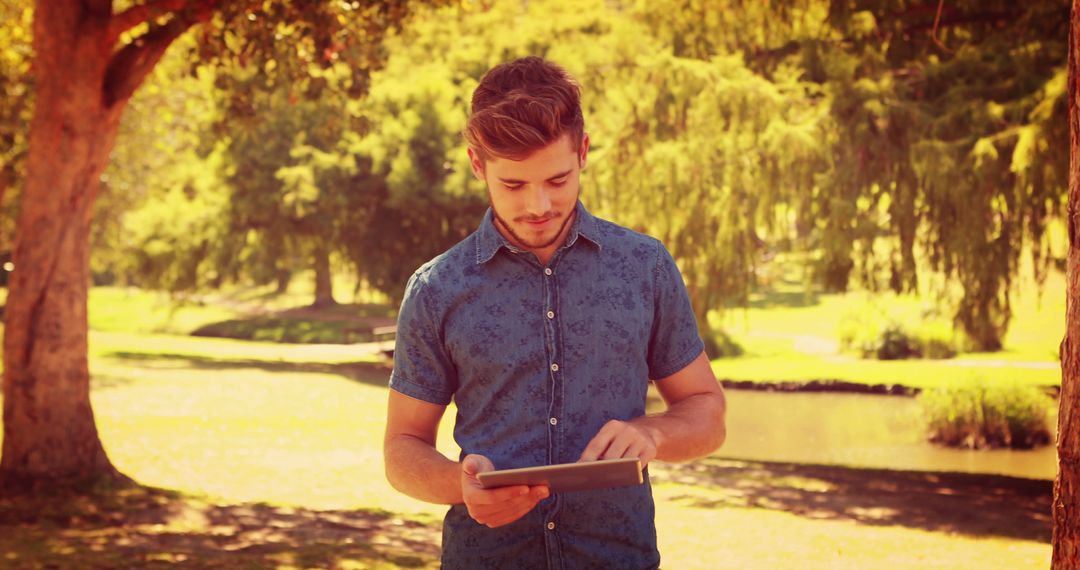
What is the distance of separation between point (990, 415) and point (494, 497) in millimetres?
16992

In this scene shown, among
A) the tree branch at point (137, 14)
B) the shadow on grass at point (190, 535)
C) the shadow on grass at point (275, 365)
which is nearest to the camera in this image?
the shadow on grass at point (190, 535)

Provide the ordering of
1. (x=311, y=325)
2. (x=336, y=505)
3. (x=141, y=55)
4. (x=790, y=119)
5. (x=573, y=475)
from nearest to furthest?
(x=573, y=475), (x=141, y=55), (x=336, y=505), (x=790, y=119), (x=311, y=325)

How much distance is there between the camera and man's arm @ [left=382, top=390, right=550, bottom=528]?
231 centimetres

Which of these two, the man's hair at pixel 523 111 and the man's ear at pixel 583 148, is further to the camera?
the man's ear at pixel 583 148

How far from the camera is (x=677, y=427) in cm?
261

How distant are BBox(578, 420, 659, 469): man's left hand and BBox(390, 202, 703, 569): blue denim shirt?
184 mm

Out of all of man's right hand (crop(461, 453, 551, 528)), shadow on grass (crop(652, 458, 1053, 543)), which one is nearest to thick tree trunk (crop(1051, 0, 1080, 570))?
man's right hand (crop(461, 453, 551, 528))

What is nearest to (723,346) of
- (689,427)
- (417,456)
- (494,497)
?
(689,427)

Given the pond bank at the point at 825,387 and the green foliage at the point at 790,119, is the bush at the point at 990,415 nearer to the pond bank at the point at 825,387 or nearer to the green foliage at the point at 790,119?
the green foliage at the point at 790,119

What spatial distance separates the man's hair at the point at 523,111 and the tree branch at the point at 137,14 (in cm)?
814

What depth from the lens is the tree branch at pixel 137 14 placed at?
9891 mm

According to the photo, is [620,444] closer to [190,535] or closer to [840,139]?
[190,535]

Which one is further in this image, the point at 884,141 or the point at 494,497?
the point at 884,141

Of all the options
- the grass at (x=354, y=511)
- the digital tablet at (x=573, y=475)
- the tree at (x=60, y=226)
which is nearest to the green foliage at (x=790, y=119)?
the tree at (x=60, y=226)
